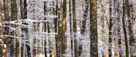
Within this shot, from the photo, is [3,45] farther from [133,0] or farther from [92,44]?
[133,0]

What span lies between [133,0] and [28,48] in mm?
10566

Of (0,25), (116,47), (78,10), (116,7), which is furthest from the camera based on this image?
(78,10)

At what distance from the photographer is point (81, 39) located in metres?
14.5

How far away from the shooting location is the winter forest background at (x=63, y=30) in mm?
9958

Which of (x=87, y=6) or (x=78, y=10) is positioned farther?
(x=78, y=10)

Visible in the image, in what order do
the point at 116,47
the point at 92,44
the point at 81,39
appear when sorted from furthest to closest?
the point at 116,47, the point at 81,39, the point at 92,44

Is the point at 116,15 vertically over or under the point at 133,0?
under

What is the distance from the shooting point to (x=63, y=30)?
45.4 feet

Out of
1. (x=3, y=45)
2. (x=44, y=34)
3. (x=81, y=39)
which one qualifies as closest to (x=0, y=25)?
(x=3, y=45)

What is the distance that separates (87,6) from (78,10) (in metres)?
2.35

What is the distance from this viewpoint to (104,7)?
20234 millimetres

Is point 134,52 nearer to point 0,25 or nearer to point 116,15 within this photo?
point 116,15

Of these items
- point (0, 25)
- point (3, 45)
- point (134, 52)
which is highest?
point (0, 25)

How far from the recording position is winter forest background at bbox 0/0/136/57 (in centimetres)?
996
